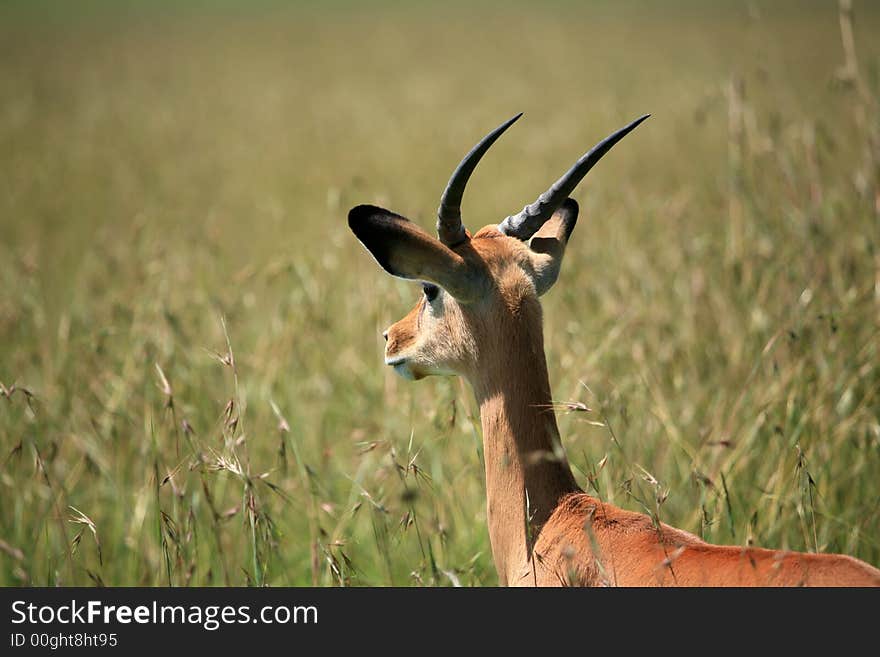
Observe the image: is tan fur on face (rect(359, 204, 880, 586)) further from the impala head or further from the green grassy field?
the green grassy field

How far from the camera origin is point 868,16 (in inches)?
909

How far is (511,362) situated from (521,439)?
0.76 feet

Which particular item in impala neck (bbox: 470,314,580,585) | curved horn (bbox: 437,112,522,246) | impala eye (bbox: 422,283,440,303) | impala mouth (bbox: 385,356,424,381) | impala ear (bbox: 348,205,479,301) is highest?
curved horn (bbox: 437,112,522,246)

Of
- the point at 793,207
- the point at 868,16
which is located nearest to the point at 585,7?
the point at 868,16

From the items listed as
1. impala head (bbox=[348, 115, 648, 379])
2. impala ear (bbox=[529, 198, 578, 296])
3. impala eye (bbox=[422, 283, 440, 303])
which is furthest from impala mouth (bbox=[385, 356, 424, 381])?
impala ear (bbox=[529, 198, 578, 296])

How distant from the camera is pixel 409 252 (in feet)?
8.73

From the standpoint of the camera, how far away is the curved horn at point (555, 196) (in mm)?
2723

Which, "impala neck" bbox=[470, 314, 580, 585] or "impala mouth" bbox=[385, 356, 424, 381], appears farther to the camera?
"impala mouth" bbox=[385, 356, 424, 381]

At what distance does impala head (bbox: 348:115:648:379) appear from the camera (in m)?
2.65

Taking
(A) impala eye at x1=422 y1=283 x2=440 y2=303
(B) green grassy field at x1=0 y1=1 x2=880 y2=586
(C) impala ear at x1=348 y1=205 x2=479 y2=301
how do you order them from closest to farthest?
(C) impala ear at x1=348 y1=205 x2=479 y2=301 < (A) impala eye at x1=422 y1=283 x2=440 y2=303 < (B) green grassy field at x1=0 y1=1 x2=880 y2=586

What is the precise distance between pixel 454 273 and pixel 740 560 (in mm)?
1097

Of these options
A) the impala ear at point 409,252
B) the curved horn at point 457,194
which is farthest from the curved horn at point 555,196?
the impala ear at point 409,252

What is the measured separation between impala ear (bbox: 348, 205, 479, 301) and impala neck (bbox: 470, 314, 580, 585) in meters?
0.24

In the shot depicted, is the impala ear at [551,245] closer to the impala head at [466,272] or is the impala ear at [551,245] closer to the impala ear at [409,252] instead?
the impala head at [466,272]
